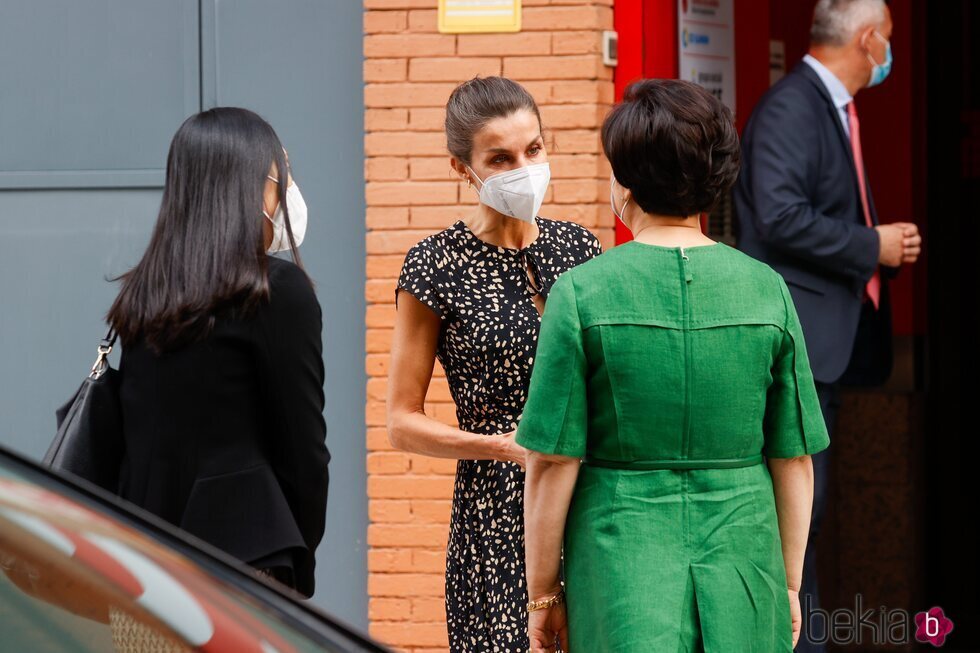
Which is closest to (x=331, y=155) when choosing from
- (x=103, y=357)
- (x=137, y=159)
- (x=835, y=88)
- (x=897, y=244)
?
(x=137, y=159)

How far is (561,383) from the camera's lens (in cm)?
279

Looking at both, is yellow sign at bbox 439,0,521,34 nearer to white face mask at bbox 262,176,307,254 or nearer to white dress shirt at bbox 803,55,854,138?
white dress shirt at bbox 803,55,854,138

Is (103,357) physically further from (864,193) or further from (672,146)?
(864,193)

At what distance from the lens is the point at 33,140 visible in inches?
225

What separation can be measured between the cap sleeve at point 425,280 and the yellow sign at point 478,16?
2.01 metres

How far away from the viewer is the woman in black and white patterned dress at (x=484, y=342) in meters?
3.44

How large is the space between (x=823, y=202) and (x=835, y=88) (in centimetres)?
45

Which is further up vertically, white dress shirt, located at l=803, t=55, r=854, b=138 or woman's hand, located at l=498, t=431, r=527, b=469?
white dress shirt, located at l=803, t=55, r=854, b=138

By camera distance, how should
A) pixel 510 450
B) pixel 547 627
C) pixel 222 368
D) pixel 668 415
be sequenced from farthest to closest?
pixel 510 450, pixel 222 368, pixel 547 627, pixel 668 415

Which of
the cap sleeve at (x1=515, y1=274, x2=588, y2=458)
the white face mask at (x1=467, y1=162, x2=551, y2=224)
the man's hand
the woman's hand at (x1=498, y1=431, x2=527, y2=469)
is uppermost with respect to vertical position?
the white face mask at (x1=467, y1=162, x2=551, y2=224)

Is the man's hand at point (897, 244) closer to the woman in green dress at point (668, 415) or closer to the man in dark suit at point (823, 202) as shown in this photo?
the man in dark suit at point (823, 202)

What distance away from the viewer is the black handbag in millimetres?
3154

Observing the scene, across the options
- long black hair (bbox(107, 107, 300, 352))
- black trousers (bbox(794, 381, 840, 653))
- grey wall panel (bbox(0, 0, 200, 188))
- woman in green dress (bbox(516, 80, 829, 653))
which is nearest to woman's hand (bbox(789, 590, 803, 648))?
woman in green dress (bbox(516, 80, 829, 653))

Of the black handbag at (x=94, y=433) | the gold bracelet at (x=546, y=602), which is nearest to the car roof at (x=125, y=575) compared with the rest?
the gold bracelet at (x=546, y=602)
